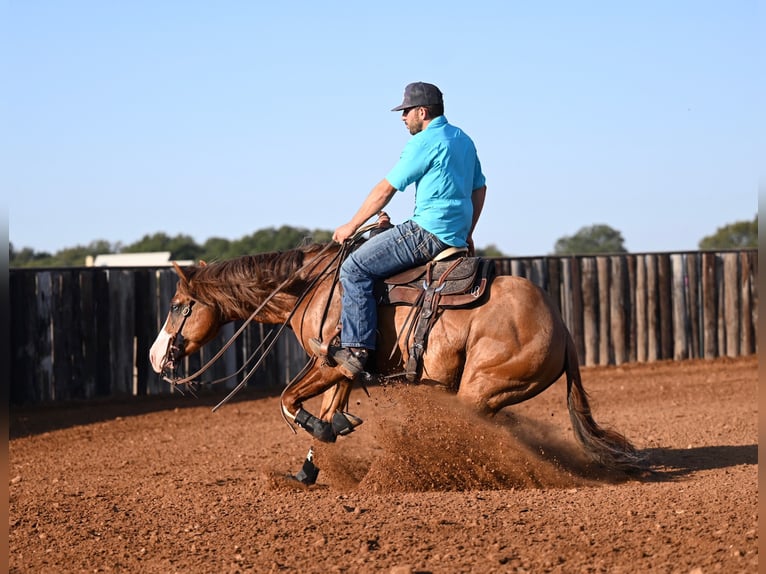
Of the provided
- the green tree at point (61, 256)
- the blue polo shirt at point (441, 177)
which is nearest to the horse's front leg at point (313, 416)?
the blue polo shirt at point (441, 177)

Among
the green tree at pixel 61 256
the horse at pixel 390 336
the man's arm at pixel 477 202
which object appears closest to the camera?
the horse at pixel 390 336

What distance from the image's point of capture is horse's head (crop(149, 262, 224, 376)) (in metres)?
8.37

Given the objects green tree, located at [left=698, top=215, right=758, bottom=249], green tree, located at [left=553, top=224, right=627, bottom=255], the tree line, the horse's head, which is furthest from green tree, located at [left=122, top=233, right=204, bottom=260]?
the horse's head

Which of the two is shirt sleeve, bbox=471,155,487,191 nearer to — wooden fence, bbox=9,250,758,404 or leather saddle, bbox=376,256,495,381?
leather saddle, bbox=376,256,495,381

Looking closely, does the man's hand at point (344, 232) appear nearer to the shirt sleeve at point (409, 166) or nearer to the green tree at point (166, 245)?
the shirt sleeve at point (409, 166)

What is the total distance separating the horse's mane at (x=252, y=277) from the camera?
26.3 feet

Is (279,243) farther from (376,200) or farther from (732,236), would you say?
(376,200)

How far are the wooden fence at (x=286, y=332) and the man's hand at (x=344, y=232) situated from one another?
5.68 m

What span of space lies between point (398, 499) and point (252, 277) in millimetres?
2451

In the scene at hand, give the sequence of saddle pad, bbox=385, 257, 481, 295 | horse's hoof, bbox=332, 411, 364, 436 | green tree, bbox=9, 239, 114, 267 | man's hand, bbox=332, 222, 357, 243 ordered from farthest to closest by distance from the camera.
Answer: green tree, bbox=9, 239, 114, 267 < horse's hoof, bbox=332, 411, 364, 436 < man's hand, bbox=332, 222, 357, 243 < saddle pad, bbox=385, 257, 481, 295

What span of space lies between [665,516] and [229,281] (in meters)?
4.11

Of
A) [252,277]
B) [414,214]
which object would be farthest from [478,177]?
[252,277]

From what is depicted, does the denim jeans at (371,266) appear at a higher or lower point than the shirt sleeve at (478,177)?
lower

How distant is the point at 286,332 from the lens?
15.9 m
